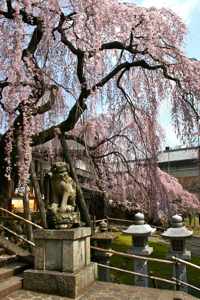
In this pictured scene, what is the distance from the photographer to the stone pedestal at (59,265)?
272 inches

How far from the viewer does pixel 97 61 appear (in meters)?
10.8

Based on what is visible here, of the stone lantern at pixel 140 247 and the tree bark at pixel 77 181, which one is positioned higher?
the tree bark at pixel 77 181

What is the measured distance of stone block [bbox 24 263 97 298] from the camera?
6832 millimetres

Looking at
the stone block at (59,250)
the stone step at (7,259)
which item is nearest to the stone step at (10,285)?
the stone block at (59,250)

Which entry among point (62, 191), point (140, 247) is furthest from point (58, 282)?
point (140, 247)

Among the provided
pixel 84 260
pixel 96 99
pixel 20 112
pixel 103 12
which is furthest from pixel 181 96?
pixel 84 260

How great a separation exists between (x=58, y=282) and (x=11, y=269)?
4.16 ft

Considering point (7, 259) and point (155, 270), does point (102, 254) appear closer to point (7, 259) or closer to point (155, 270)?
point (7, 259)

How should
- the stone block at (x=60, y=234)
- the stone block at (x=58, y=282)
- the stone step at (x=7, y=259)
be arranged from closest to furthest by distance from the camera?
the stone block at (x=58, y=282) → the stone block at (x=60, y=234) → the stone step at (x=7, y=259)

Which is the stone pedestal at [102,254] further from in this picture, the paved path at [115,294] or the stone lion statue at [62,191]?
the stone lion statue at [62,191]

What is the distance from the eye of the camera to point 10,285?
6.91 meters

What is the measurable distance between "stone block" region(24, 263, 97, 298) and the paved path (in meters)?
0.14

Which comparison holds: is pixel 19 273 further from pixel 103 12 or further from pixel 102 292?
pixel 103 12

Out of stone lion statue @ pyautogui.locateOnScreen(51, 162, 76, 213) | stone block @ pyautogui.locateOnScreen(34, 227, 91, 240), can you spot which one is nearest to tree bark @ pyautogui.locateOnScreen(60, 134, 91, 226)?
stone lion statue @ pyautogui.locateOnScreen(51, 162, 76, 213)
